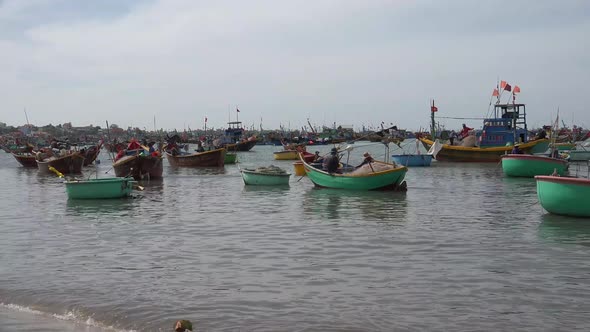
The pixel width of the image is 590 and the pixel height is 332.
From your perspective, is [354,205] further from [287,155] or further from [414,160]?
[287,155]

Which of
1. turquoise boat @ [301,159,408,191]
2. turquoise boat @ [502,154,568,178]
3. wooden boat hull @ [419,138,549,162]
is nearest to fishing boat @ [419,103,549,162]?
wooden boat hull @ [419,138,549,162]

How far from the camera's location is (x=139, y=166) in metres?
35.2

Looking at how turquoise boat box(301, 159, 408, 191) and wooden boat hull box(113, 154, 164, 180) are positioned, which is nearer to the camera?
turquoise boat box(301, 159, 408, 191)

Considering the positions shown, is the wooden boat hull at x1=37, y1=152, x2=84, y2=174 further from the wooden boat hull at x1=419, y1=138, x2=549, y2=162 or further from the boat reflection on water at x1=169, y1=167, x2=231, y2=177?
the wooden boat hull at x1=419, y1=138, x2=549, y2=162

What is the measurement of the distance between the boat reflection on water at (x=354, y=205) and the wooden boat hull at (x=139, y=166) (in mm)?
11435

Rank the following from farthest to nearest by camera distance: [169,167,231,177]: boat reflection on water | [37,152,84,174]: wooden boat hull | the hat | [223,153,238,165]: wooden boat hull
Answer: [223,153,238,165]: wooden boat hull
[37,152,84,174]: wooden boat hull
[169,167,231,177]: boat reflection on water
the hat

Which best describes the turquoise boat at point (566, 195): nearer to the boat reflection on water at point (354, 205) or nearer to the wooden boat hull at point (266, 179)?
the boat reflection on water at point (354, 205)

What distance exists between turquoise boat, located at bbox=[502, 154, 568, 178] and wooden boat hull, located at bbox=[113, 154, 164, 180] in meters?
19.6

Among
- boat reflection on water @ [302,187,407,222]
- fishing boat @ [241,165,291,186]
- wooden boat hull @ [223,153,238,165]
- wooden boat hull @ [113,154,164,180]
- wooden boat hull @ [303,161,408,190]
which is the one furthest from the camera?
wooden boat hull @ [223,153,238,165]

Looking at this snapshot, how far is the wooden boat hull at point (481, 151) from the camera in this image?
47.4m

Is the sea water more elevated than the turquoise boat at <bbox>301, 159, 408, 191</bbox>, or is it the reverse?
the turquoise boat at <bbox>301, 159, 408, 191</bbox>

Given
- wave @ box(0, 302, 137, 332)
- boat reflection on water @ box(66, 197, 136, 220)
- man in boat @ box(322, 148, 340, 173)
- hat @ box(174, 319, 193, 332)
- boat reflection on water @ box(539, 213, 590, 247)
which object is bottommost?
boat reflection on water @ box(539, 213, 590, 247)

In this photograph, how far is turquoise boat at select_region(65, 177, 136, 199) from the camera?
24453mm

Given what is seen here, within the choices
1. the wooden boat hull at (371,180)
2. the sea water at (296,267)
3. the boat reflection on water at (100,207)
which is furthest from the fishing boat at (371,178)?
the boat reflection on water at (100,207)
